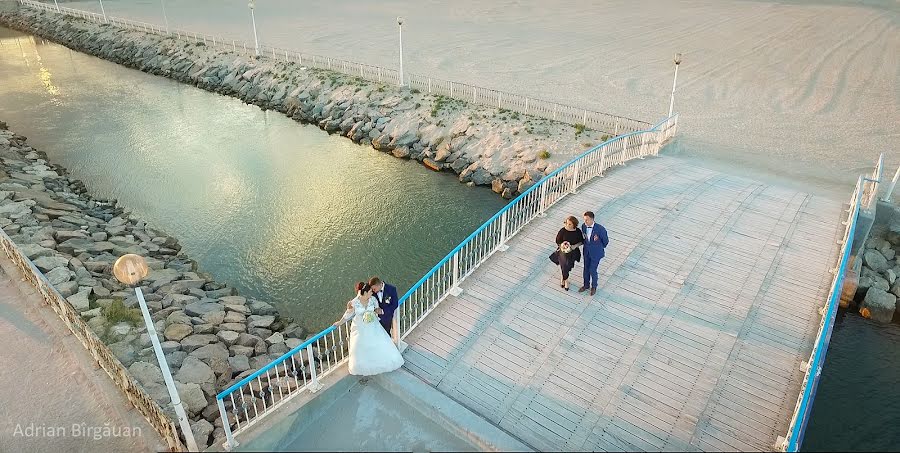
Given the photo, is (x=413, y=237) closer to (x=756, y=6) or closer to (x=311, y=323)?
(x=311, y=323)

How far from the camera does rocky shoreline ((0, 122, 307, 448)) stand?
10430 millimetres

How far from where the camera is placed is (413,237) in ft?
56.9

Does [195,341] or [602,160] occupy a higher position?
[602,160]

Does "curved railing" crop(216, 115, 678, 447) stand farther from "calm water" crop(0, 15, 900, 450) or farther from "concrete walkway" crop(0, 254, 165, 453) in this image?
"calm water" crop(0, 15, 900, 450)

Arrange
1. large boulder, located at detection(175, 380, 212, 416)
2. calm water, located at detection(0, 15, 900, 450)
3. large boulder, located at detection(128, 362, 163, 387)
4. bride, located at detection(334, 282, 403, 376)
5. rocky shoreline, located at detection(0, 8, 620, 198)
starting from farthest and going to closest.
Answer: rocky shoreline, located at detection(0, 8, 620, 198), calm water, located at detection(0, 15, 900, 450), large boulder, located at detection(128, 362, 163, 387), large boulder, located at detection(175, 380, 212, 416), bride, located at detection(334, 282, 403, 376)

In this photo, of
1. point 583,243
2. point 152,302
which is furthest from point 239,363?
point 583,243

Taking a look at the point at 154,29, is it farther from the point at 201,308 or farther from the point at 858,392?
the point at 858,392

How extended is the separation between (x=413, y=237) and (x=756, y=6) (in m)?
43.6

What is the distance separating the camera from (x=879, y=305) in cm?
1266

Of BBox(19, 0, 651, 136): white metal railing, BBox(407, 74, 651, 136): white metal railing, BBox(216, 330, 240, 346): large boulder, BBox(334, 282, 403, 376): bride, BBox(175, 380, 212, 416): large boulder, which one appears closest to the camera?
BBox(334, 282, 403, 376): bride

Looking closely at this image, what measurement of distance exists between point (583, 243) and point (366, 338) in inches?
165

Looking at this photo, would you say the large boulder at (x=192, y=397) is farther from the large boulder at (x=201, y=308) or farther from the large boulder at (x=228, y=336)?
the large boulder at (x=201, y=308)

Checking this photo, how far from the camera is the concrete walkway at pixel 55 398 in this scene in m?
8.27

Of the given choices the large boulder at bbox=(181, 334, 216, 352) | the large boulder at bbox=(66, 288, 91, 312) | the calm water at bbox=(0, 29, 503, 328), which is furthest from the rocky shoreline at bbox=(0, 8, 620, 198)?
the large boulder at bbox=(66, 288, 91, 312)
